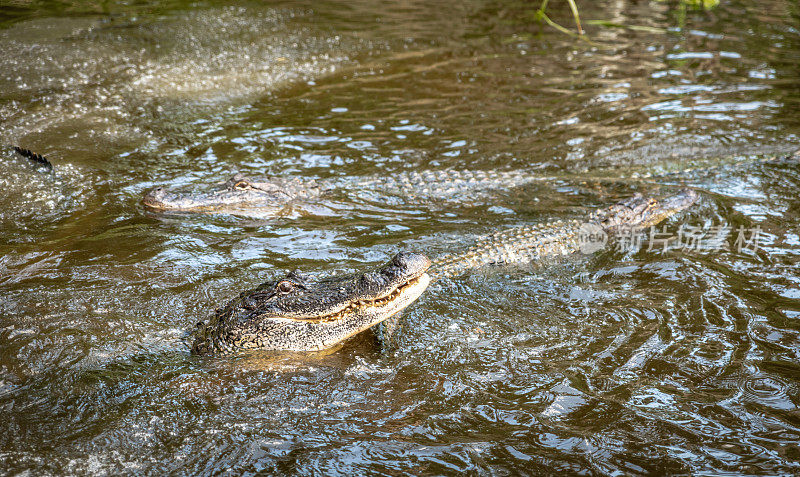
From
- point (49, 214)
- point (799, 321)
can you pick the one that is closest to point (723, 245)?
point (799, 321)

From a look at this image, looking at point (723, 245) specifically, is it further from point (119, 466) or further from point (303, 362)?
point (119, 466)

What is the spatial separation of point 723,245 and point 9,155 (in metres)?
7.12

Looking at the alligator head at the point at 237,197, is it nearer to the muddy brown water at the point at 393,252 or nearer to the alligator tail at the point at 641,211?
the muddy brown water at the point at 393,252

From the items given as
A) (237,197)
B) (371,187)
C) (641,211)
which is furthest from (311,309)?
(641,211)

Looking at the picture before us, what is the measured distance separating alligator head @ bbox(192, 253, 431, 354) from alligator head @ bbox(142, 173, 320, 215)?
7.95 ft

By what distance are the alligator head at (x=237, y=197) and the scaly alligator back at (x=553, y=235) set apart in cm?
202

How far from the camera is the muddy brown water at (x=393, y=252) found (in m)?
3.13

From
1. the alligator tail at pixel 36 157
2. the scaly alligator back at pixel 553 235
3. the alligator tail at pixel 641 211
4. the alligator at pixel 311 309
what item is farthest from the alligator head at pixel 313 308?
the alligator tail at pixel 36 157

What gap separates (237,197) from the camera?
6.12m

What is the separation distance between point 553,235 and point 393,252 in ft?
4.63

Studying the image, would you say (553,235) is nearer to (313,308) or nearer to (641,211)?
(641,211)

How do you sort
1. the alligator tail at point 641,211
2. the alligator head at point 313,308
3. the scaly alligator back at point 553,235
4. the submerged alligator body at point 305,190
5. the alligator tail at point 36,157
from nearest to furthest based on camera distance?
the alligator head at point 313,308 < the scaly alligator back at point 553,235 < the alligator tail at point 641,211 < the submerged alligator body at point 305,190 < the alligator tail at point 36,157

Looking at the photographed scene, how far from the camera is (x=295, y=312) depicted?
362 centimetres

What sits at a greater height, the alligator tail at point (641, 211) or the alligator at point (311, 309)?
the alligator at point (311, 309)
